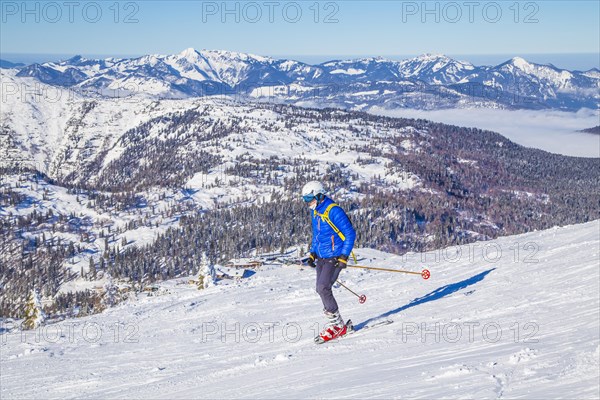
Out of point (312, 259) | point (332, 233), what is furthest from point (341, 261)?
point (312, 259)

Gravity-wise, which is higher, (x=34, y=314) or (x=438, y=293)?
(x=438, y=293)

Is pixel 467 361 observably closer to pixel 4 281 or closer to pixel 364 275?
pixel 364 275

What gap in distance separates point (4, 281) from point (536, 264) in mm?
205620

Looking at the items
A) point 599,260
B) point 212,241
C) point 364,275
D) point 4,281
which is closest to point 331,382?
point 599,260

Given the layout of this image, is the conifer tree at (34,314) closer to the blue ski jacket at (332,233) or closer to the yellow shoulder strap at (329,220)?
the blue ski jacket at (332,233)

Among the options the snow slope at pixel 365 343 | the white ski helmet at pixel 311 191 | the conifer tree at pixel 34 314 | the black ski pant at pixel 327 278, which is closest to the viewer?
the snow slope at pixel 365 343

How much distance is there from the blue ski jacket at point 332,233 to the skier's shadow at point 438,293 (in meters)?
3.12

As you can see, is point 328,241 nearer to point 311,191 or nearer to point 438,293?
point 311,191

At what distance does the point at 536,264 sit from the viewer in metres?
22.5

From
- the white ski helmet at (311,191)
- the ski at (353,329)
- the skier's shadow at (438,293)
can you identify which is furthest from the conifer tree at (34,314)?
the white ski helmet at (311,191)

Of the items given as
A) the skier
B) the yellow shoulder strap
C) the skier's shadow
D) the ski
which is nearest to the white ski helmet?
the skier

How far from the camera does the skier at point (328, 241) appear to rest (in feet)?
46.6

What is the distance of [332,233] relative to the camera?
47.3 ft

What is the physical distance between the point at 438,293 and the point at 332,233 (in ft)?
25.5
